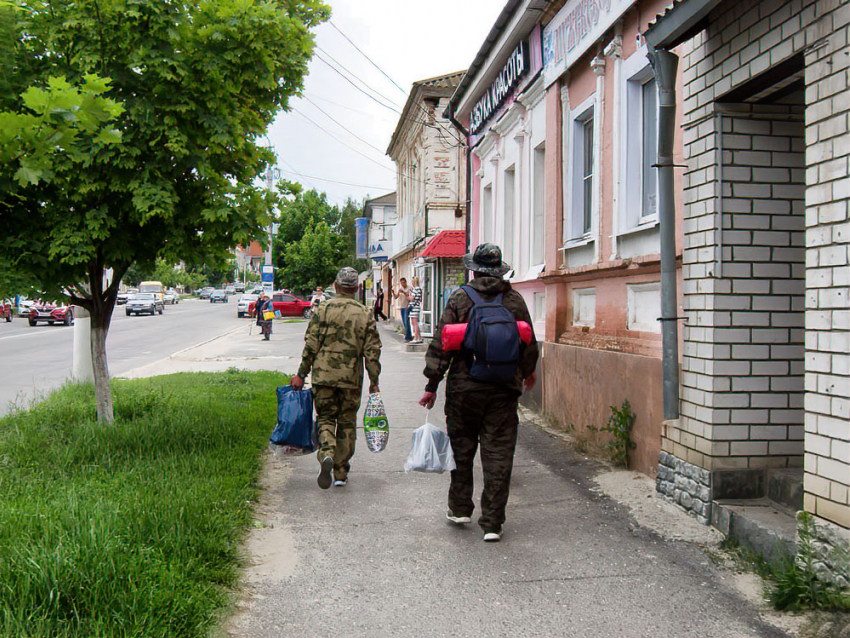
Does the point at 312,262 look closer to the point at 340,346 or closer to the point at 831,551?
the point at 340,346

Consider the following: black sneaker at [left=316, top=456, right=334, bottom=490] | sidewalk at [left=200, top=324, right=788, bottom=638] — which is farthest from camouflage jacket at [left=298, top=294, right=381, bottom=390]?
sidewalk at [left=200, top=324, right=788, bottom=638]

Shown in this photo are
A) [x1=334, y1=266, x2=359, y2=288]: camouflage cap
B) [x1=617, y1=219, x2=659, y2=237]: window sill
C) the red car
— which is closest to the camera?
[x1=334, y1=266, x2=359, y2=288]: camouflage cap

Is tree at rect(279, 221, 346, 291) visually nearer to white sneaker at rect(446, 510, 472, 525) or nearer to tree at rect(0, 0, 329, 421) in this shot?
tree at rect(0, 0, 329, 421)

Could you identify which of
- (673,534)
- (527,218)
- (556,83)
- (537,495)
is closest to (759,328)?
(673,534)

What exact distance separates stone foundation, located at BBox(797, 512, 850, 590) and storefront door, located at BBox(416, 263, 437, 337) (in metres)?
19.6

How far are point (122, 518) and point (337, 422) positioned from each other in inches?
84.3

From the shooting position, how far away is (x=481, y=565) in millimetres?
4277

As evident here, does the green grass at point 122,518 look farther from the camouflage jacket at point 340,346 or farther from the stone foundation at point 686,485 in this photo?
the stone foundation at point 686,485

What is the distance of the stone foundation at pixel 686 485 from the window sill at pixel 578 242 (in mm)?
2995

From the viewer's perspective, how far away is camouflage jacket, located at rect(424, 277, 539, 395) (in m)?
4.81

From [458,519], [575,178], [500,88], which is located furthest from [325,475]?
[500,88]

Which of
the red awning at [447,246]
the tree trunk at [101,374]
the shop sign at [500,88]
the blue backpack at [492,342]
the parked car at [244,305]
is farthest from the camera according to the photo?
the parked car at [244,305]

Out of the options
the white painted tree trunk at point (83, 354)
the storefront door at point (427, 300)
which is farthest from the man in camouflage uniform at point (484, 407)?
the storefront door at point (427, 300)

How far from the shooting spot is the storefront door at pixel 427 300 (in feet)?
78.3
